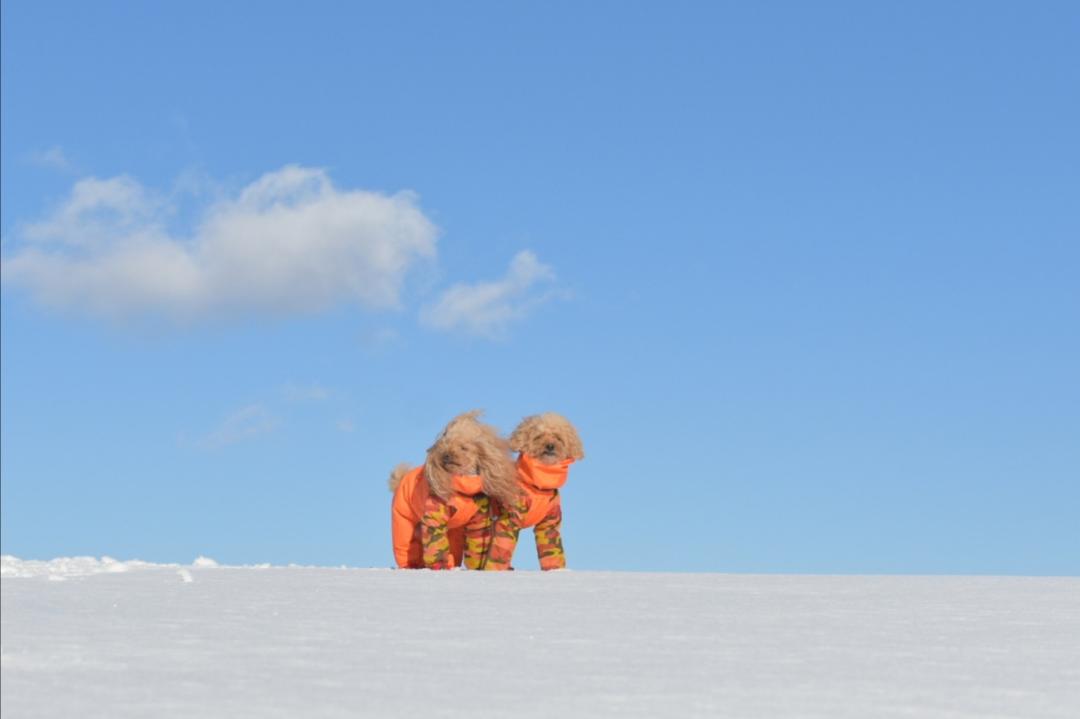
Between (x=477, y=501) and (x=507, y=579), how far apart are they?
2132mm

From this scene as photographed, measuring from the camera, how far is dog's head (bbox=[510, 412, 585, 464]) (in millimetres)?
10492

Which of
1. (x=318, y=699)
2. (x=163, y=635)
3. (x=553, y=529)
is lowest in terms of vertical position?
(x=318, y=699)

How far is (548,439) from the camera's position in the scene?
10492 mm

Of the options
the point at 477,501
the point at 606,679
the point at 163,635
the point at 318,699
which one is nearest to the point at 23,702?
the point at 318,699

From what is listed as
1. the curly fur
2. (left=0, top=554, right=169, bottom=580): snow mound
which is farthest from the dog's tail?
(left=0, top=554, right=169, bottom=580): snow mound

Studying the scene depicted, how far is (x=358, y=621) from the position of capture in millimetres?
5234

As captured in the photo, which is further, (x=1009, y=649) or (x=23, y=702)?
(x=1009, y=649)

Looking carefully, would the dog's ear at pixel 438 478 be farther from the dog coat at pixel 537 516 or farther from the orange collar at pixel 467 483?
the dog coat at pixel 537 516

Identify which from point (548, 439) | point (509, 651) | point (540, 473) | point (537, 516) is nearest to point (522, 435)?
point (548, 439)

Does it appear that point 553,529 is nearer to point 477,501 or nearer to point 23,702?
point 477,501

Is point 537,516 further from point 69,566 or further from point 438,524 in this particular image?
point 69,566

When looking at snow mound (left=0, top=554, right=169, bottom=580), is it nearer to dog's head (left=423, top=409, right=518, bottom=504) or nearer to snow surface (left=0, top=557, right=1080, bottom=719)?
snow surface (left=0, top=557, right=1080, bottom=719)

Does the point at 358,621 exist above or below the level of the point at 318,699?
above

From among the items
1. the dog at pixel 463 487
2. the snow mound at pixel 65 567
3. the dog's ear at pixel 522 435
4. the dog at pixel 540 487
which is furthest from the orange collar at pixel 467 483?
the snow mound at pixel 65 567
